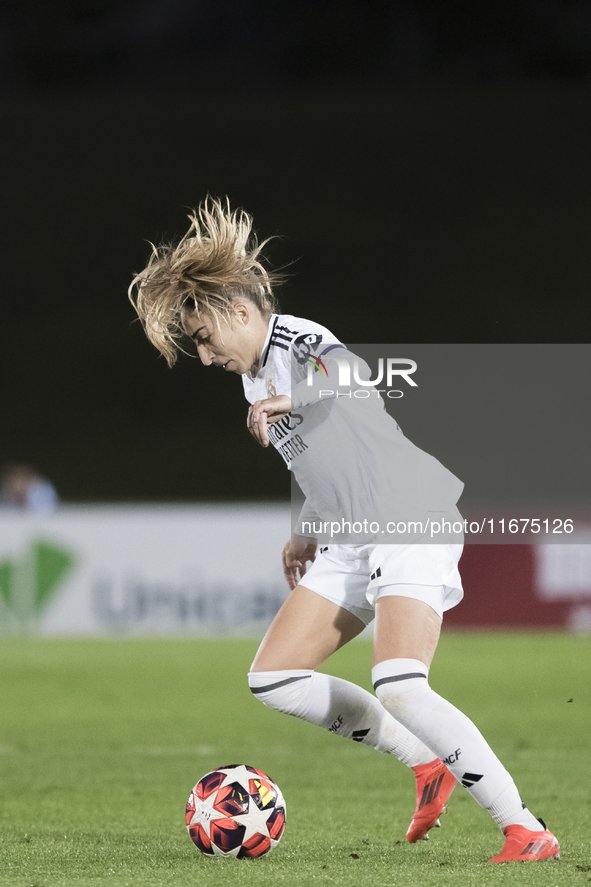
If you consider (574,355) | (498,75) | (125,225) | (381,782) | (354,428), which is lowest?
(381,782)

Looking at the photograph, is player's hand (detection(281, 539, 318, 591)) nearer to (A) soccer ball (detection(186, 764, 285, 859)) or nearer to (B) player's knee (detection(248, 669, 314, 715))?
(B) player's knee (detection(248, 669, 314, 715))

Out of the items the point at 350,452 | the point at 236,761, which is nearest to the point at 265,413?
the point at 350,452

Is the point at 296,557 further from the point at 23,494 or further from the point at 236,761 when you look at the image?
the point at 23,494

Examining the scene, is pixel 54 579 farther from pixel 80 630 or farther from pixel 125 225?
pixel 125 225

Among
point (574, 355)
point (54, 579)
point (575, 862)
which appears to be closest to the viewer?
point (575, 862)

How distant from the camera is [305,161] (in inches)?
1141

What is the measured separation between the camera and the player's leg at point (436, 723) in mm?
3621

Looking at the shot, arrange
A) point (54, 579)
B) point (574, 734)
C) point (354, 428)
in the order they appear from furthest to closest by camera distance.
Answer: point (54, 579)
point (574, 734)
point (354, 428)

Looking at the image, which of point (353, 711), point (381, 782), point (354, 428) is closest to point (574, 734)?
point (381, 782)

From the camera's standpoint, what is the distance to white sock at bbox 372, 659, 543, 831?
362cm

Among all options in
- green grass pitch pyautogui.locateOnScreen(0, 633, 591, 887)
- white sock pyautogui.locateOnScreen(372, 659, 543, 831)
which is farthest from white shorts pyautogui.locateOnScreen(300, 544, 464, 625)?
green grass pitch pyautogui.locateOnScreen(0, 633, 591, 887)

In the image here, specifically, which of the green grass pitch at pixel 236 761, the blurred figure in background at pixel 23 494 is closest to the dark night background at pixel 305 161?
the blurred figure in background at pixel 23 494

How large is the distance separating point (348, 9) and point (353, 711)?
27.8m

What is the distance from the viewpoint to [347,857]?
3.88 meters
